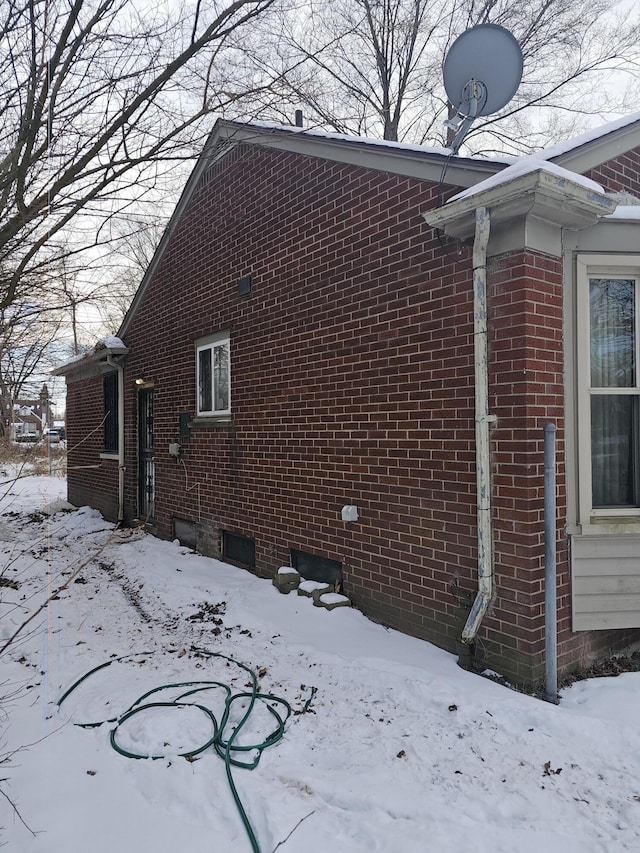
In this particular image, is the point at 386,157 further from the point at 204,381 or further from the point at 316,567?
the point at 204,381

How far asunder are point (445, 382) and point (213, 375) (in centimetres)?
428

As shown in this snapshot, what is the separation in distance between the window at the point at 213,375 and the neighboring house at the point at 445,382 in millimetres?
494

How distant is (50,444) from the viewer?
2.72 metres

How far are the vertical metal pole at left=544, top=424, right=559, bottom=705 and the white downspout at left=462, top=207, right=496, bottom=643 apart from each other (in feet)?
1.21

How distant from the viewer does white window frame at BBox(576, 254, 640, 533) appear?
3893 millimetres

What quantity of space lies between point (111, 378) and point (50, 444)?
29.0 feet

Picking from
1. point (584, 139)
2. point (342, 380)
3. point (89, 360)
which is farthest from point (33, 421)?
point (89, 360)

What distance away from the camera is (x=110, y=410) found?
10.8 m

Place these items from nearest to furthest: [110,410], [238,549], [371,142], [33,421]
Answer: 1. [33,421]
2. [371,142]
3. [238,549]
4. [110,410]

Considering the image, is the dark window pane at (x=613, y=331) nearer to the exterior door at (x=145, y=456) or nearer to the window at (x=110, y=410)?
the exterior door at (x=145, y=456)

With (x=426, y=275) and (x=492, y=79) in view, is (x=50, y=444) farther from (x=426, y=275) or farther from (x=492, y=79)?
(x=492, y=79)

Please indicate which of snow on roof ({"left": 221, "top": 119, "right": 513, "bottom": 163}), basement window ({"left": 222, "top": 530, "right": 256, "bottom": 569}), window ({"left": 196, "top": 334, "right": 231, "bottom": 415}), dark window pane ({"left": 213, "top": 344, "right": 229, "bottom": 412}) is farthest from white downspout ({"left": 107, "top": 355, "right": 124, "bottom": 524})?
snow on roof ({"left": 221, "top": 119, "right": 513, "bottom": 163})

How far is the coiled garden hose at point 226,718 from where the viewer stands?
9.57 feet

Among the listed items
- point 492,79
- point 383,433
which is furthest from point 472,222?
point 383,433
